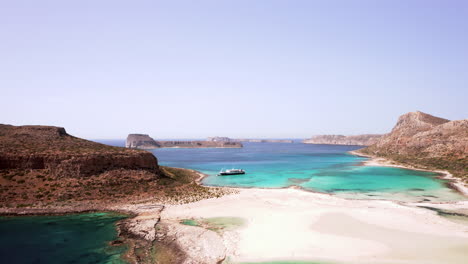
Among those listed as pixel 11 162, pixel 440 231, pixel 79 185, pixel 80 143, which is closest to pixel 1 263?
pixel 79 185

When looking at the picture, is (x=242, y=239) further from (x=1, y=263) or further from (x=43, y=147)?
(x=43, y=147)

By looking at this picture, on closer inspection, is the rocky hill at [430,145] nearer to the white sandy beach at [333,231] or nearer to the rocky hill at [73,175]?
the white sandy beach at [333,231]

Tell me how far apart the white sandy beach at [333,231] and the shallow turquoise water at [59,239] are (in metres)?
7.83

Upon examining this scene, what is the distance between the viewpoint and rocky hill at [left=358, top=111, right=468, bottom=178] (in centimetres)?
8279

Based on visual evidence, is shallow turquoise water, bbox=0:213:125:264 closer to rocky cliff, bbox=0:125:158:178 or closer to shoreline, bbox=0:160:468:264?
shoreline, bbox=0:160:468:264

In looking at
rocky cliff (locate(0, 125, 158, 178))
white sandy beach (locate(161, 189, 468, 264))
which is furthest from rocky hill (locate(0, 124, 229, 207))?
white sandy beach (locate(161, 189, 468, 264))

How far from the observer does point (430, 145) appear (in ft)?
328

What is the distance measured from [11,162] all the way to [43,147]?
5.44 m

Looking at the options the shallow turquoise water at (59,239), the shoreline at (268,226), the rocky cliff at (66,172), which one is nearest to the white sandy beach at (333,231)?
the shoreline at (268,226)

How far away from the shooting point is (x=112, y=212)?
37.3 metres

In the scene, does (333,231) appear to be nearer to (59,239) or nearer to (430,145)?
(59,239)

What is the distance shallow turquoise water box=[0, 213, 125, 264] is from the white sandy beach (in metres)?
7.83

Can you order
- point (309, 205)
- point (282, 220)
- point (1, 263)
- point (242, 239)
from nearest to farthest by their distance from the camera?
point (1, 263), point (242, 239), point (282, 220), point (309, 205)

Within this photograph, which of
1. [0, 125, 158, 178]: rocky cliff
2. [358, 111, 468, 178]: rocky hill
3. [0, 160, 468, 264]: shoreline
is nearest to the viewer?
[0, 160, 468, 264]: shoreline
